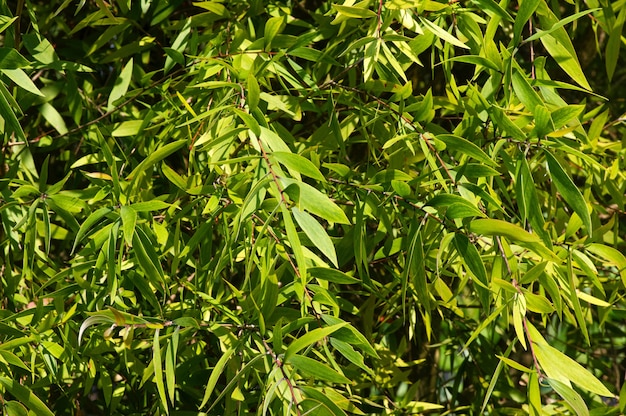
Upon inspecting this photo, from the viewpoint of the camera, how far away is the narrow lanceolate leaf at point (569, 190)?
0.70 metres

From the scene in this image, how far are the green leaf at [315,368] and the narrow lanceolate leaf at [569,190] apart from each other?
27cm

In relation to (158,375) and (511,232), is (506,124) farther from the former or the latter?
(158,375)

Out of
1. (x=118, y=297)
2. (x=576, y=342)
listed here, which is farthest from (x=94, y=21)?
(x=576, y=342)

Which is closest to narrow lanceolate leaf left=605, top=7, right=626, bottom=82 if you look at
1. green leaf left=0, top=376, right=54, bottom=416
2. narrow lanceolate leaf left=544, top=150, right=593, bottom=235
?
narrow lanceolate leaf left=544, top=150, right=593, bottom=235

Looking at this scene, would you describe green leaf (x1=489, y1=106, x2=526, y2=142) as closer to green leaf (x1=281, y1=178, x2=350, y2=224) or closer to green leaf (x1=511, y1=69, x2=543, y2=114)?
green leaf (x1=511, y1=69, x2=543, y2=114)

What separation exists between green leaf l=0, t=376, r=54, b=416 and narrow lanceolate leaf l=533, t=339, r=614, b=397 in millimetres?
518

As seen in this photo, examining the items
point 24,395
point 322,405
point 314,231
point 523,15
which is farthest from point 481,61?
point 24,395

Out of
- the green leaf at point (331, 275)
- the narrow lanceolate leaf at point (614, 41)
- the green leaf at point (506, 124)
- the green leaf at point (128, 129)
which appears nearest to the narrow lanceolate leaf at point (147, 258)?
the green leaf at point (331, 275)

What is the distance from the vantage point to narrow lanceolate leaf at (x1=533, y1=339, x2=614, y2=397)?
71cm

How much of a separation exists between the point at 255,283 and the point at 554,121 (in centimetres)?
39

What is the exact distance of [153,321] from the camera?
0.81 metres

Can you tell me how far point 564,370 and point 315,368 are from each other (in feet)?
0.79

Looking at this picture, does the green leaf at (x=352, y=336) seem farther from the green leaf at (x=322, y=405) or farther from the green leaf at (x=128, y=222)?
the green leaf at (x=128, y=222)

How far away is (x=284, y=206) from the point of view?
2.12 ft
